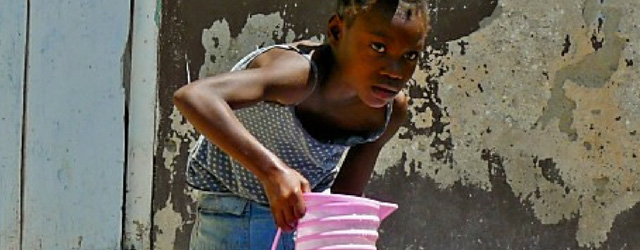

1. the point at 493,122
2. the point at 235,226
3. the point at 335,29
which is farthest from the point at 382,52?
the point at 493,122

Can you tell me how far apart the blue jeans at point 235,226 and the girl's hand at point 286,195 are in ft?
1.38

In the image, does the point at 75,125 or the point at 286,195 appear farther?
the point at 75,125

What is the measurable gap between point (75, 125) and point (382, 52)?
1.79 meters

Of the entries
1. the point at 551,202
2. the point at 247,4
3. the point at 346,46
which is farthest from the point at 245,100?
the point at 551,202

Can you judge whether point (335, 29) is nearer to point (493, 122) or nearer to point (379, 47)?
point (379, 47)

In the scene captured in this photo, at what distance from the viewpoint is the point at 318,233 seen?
2191mm

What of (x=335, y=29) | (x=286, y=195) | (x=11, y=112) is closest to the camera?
(x=286, y=195)

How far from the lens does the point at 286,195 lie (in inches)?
85.7

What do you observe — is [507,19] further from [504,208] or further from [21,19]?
[21,19]

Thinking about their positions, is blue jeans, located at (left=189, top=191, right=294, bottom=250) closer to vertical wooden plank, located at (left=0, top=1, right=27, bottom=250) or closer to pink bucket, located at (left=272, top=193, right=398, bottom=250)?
pink bucket, located at (left=272, top=193, right=398, bottom=250)

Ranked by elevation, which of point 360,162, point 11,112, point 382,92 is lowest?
point 360,162

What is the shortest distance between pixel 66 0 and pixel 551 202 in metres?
1.71

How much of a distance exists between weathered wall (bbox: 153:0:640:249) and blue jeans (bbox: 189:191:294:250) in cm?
129

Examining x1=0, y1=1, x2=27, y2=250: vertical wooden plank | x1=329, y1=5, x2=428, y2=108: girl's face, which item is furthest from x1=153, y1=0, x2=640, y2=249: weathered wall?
x1=329, y1=5, x2=428, y2=108: girl's face
